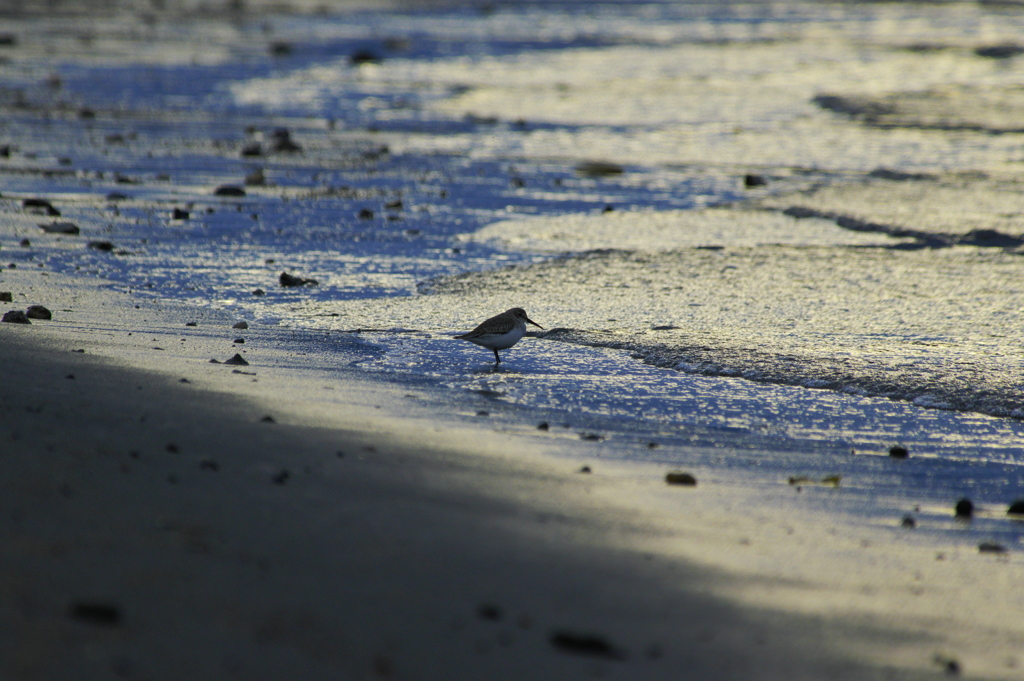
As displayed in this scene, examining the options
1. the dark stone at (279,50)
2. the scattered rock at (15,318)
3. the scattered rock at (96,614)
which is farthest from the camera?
the dark stone at (279,50)

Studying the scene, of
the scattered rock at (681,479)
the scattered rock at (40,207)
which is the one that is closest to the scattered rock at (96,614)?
the scattered rock at (681,479)

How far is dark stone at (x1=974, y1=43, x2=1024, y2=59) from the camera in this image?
100.0 ft

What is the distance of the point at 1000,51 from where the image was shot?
31.0 m

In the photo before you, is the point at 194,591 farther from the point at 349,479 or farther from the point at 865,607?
the point at 865,607

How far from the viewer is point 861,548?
13.4 ft

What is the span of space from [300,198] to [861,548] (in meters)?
8.73

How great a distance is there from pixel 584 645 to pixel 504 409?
2784mm

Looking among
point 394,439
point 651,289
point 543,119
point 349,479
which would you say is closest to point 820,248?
point 651,289

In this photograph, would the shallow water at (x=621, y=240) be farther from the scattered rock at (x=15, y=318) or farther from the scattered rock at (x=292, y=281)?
the scattered rock at (x=15, y=318)

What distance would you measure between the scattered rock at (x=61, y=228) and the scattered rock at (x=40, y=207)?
650 millimetres

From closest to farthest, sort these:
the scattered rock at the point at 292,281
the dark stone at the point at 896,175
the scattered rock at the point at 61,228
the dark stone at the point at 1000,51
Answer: the scattered rock at the point at 292,281 < the scattered rock at the point at 61,228 < the dark stone at the point at 896,175 < the dark stone at the point at 1000,51

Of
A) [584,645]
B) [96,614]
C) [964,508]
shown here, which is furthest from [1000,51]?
[96,614]

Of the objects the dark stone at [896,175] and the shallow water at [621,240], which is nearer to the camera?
the shallow water at [621,240]

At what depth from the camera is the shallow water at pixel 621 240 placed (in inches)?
228
